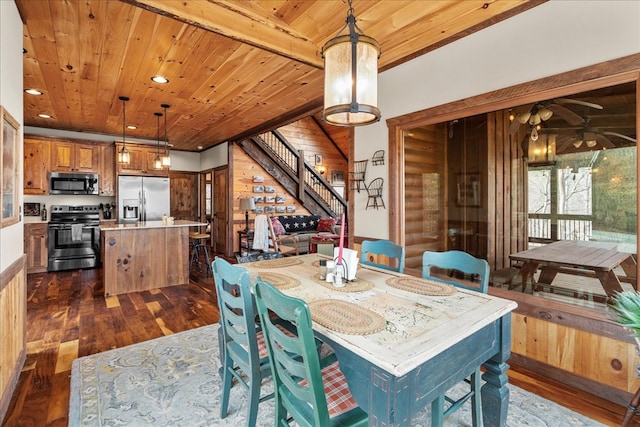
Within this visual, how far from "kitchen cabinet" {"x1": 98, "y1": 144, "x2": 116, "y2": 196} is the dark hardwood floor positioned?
1797 mm

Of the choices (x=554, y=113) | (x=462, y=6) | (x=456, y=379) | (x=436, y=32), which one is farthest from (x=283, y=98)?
(x=456, y=379)

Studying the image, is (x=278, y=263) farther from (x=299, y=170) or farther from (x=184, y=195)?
(x=184, y=195)

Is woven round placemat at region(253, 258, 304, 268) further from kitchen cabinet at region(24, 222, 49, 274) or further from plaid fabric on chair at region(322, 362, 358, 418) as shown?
kitchen cabinet at region(24, 222, 49, 274)

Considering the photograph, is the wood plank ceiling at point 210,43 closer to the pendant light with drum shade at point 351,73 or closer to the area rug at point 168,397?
the pendant light with drum shade at point 351,73

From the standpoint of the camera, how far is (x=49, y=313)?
11.5 ft

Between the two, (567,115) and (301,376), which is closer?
(301,376)

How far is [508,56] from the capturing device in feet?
7.98

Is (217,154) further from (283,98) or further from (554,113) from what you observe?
(554,113)

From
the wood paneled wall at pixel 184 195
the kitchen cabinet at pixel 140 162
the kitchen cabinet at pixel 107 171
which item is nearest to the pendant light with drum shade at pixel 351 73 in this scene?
the kitchen cabinet at pixel 140 162

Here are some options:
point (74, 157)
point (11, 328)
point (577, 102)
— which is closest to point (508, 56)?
point (577, 102)

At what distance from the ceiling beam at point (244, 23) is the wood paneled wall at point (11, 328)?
206 centimetres

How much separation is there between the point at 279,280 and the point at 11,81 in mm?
2246

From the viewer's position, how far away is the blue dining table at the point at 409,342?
99 cm

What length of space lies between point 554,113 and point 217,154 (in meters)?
7.00
